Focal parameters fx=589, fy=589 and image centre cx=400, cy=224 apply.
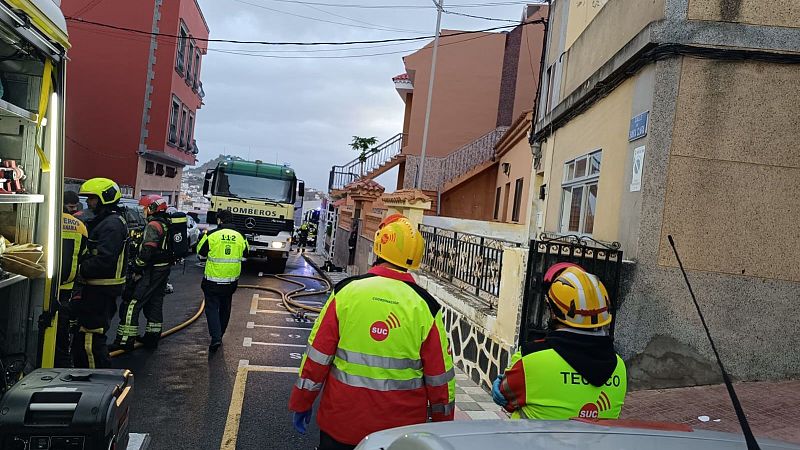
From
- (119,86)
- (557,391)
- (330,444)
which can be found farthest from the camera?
(119,86)

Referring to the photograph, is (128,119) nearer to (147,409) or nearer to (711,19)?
(147,409)

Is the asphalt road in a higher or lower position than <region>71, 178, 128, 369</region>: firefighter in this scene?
lower

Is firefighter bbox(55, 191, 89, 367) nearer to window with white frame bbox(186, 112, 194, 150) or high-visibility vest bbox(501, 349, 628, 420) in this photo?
high-visibility vest bbox(501, 349, 628, 420)

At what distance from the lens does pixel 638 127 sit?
19.7ft

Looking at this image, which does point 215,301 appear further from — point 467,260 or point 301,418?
point 301,418

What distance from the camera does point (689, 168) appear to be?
563 centimetres

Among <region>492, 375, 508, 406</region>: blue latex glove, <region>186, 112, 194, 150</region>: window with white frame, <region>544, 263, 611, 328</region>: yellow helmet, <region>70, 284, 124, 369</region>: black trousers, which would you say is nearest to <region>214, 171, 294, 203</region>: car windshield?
<region>70, 284, 124, 369</region>: black trousers

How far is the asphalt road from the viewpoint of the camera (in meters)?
4.88

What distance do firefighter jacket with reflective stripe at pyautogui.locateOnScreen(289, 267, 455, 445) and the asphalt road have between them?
6.54 feet

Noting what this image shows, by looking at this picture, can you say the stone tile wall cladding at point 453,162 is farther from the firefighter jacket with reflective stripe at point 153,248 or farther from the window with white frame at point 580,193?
the firefighter jacket with reflective stripe at point 153,248

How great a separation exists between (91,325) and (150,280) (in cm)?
181

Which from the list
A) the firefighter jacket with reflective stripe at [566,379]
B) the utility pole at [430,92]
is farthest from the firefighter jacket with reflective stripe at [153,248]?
the utility pole at [430,92]

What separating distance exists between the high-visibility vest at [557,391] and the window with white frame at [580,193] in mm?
5327

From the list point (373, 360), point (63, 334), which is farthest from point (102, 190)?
point (373, 360)
